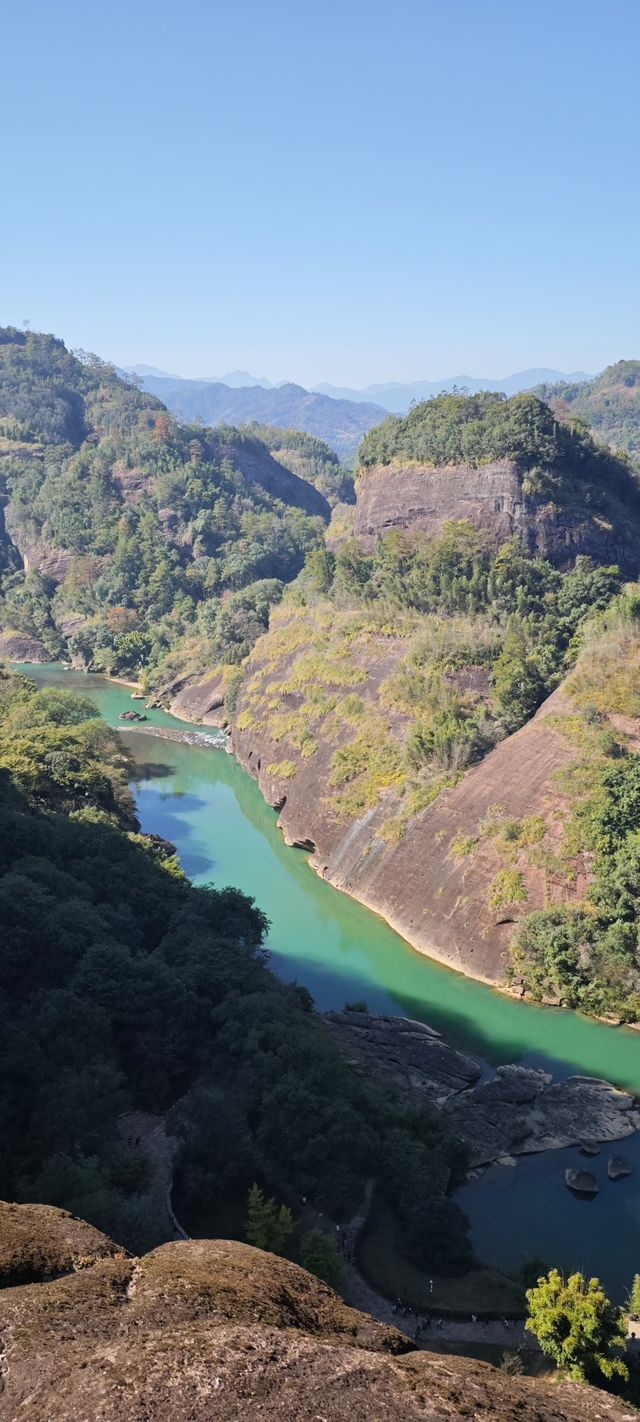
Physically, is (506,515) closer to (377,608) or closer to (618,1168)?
(377,608)

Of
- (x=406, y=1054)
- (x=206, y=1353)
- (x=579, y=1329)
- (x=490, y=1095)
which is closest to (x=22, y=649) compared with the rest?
(x=406, y=1054)

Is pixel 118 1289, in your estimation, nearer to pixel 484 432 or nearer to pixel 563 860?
pixel 563 860

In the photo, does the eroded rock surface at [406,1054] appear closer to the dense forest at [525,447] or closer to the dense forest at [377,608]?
the dense forest at [377,608]

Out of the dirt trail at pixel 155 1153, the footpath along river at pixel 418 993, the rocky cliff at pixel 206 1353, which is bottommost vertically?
the footpath along river at pixel 418 993

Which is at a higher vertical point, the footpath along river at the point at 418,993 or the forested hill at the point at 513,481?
the forested hill at the point at 513,481

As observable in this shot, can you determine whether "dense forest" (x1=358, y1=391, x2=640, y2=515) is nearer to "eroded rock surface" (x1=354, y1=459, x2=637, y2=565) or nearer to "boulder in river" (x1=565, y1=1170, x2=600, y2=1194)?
"eroded rock surface" (x1=354, y1=459, x2=637, y2=565)

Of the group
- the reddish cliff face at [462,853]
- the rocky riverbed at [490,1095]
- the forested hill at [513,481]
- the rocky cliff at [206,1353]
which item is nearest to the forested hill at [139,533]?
the forested hill at [513,481]

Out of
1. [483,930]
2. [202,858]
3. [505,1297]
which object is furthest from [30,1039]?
[202,858]
